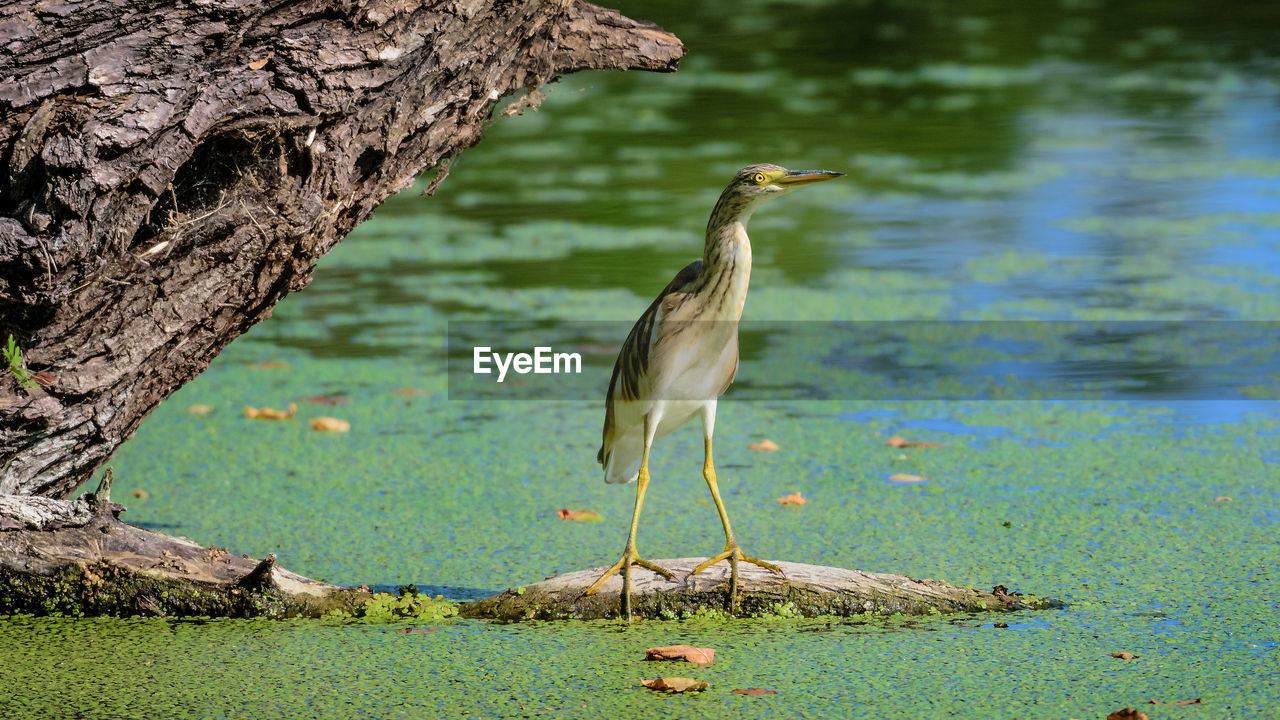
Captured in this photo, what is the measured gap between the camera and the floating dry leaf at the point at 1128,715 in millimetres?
2000

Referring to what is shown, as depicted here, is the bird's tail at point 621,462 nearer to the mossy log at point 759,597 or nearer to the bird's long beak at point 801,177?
the mossy log at point 759,597

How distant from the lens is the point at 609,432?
280 centimetres

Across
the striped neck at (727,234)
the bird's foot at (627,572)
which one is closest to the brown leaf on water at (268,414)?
the bird's foot at (627,572)

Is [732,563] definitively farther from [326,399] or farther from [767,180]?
[326,399]

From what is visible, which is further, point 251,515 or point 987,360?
point 987,360

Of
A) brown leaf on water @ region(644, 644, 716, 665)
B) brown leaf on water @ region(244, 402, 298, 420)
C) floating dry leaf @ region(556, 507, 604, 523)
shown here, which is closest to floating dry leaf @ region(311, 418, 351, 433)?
brown leaf on water @ region(244, 402, 298, 420)

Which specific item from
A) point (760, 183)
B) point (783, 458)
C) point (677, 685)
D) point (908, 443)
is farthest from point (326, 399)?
point (677, 685)

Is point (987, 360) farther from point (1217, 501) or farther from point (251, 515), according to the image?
point (251, 515)

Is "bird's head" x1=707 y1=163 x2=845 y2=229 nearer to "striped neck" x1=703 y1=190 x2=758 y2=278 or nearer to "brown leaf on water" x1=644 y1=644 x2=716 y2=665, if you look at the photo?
"striped neck" x1=703 y1=190 x2=758 y2=278

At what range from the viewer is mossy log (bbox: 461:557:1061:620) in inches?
99.4

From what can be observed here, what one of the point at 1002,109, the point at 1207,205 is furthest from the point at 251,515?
the point at 1002,109

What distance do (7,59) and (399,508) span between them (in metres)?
1.45

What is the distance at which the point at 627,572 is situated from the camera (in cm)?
249

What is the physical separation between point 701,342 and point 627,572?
17.7 inches
